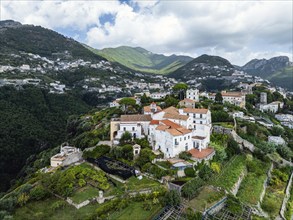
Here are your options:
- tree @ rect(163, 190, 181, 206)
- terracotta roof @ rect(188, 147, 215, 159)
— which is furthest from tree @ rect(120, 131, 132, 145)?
tree @ rect(163, 190, 181, 206)

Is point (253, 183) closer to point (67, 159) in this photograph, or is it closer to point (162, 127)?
point (162, 127)

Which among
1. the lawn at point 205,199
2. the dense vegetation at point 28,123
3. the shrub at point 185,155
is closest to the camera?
the lawn at point 205,199

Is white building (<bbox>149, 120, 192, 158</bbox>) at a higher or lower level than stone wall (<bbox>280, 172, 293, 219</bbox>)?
higher

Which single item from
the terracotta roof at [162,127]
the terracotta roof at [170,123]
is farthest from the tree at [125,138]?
the terracotta roof at [170,123]

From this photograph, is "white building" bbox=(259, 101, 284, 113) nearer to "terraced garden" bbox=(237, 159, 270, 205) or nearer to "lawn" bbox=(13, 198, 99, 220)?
"terraced garden" bbox=(237, 159, 270, 205)

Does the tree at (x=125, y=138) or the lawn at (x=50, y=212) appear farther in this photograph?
the tree at (x=125, y=138)

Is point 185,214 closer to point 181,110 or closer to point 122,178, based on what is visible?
point 122,178

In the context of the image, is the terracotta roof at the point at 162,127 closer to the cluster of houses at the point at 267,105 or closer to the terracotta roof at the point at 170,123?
the terracotta roof at the point at 170,123
